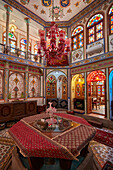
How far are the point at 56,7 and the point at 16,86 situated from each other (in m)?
7.09

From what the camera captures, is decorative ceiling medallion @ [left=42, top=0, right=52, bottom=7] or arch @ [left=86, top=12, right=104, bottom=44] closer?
arch @ [left=86, top=12, right=104, bottom=44]

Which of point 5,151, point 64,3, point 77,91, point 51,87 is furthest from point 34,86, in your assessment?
point 64,3

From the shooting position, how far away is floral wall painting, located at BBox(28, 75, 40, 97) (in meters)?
8.51

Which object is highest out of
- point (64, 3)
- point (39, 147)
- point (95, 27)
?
point (64, 3)

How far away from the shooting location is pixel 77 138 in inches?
77.1

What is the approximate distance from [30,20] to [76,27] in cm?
412

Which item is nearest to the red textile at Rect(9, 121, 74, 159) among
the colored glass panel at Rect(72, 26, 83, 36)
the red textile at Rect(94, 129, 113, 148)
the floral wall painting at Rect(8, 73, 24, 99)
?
the red textile at Rect(94, 129, 113, 148)

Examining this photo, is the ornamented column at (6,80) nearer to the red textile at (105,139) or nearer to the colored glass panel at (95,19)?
the red textile at (105,139)

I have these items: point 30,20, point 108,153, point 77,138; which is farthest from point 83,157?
point 30,20

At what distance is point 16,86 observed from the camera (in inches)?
296

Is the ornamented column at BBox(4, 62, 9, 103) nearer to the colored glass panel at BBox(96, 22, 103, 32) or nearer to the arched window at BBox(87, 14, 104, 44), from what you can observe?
the arched window at BBox(87, 14, 104, 44)

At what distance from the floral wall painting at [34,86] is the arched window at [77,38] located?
4.66 metres

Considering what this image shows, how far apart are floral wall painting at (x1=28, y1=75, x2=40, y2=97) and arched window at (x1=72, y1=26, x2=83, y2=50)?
466 cm

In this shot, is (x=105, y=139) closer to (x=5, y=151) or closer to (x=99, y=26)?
(x=5, y=151)
